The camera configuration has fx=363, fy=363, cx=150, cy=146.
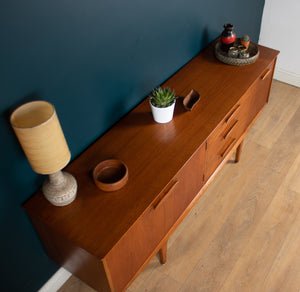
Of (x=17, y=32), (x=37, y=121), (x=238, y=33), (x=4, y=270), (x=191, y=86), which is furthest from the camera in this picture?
(x=238, y=33)

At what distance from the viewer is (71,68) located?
1.46 meters

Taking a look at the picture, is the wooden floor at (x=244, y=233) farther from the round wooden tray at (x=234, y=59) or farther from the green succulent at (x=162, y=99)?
the green succulent at (x=162, y=99)

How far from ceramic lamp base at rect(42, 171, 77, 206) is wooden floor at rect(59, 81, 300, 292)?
70 centimetres

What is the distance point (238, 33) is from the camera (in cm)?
271

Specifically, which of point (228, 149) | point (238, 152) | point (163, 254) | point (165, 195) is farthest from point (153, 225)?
point (238, 152)

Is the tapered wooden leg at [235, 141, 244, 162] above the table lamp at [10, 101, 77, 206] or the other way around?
the other way around

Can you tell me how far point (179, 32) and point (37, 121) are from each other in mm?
1089

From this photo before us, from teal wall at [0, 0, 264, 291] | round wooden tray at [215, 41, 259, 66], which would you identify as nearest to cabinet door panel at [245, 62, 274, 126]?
round wooden tray at [215, 41, 259, 66]

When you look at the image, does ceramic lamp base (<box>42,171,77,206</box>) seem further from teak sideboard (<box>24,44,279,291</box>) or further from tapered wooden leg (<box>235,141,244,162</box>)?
tapered wooden leg (<box>235,141,244,162</box>)

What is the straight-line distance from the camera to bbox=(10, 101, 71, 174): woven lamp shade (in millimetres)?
→ 1195

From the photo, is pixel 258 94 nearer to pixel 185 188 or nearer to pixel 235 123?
pixel 235 123

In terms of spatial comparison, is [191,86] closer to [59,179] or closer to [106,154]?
[106,154]

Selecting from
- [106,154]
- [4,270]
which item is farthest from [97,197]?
[4,270]

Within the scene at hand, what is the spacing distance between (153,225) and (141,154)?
1.07 feet
